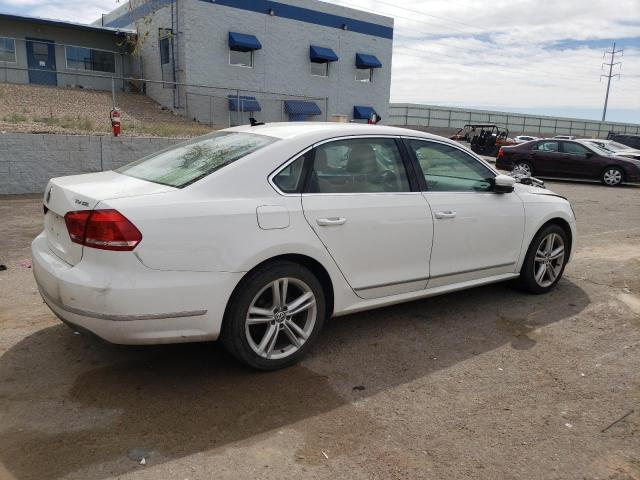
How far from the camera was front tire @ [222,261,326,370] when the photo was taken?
3303 millimetres

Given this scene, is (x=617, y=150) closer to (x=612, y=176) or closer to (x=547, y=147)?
(x=612, y=176)

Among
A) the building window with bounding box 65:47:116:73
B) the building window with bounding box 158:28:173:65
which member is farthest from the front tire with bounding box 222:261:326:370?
the building window with bounding box 65:47:116:73

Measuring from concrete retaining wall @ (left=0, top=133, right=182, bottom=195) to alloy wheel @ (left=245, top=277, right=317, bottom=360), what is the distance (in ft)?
27.4

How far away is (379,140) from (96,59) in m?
26.8

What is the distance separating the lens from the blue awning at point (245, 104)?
22.7 meters

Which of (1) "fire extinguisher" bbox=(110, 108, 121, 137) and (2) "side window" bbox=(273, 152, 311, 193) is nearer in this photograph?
(2) "side window" bbox=(273, 152, 311, 193)

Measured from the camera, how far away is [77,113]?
17391 millimetres

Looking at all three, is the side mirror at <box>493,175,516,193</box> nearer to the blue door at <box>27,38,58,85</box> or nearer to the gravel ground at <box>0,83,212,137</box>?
the gravel ground at <box>0,83,212,137</box>

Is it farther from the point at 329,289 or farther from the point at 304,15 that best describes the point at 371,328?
the point at 304,15

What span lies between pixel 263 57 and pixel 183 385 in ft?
81.6

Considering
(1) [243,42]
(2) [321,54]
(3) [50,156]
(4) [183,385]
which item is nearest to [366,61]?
(2) [321,54]

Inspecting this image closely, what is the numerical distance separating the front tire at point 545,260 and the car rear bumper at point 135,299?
3.10 meters

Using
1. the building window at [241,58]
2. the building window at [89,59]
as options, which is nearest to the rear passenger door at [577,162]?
the building window at [241,58]

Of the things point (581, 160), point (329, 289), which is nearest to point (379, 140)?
point (329, 289)
